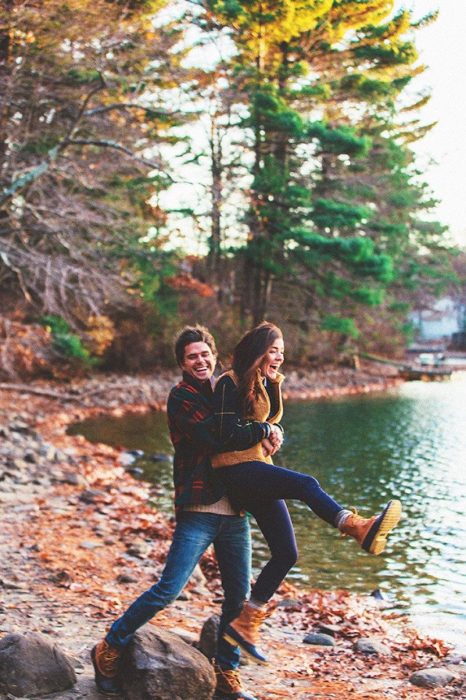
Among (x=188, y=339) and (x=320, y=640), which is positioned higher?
(x=188, y=339)

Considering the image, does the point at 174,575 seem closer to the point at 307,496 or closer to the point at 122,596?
the point at 307,496

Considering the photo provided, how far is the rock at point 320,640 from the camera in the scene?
604cm

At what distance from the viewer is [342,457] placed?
15781mm

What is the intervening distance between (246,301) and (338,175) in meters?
6.23

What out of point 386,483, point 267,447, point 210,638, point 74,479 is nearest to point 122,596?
point 210,638

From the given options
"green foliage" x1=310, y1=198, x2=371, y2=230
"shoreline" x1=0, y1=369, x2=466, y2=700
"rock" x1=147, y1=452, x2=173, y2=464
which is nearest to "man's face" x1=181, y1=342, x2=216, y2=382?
"shoreline" x1=0, y1=369, x2=466, y2=700

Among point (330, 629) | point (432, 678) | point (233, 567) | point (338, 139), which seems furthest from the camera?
point (338, 139)

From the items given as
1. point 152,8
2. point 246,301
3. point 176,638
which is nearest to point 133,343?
point 246,301

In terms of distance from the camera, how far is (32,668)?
13.2 ft

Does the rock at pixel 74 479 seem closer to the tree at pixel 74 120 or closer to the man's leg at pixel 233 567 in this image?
the tree at pixel 74 120

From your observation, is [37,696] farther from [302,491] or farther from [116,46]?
[116,46]

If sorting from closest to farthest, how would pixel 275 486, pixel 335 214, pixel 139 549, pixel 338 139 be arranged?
pixel 275 486 < pixel 139 549 < pixel 338 139 < pixel 335 214

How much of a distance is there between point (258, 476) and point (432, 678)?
214cm

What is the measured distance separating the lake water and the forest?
4354 millimetres
